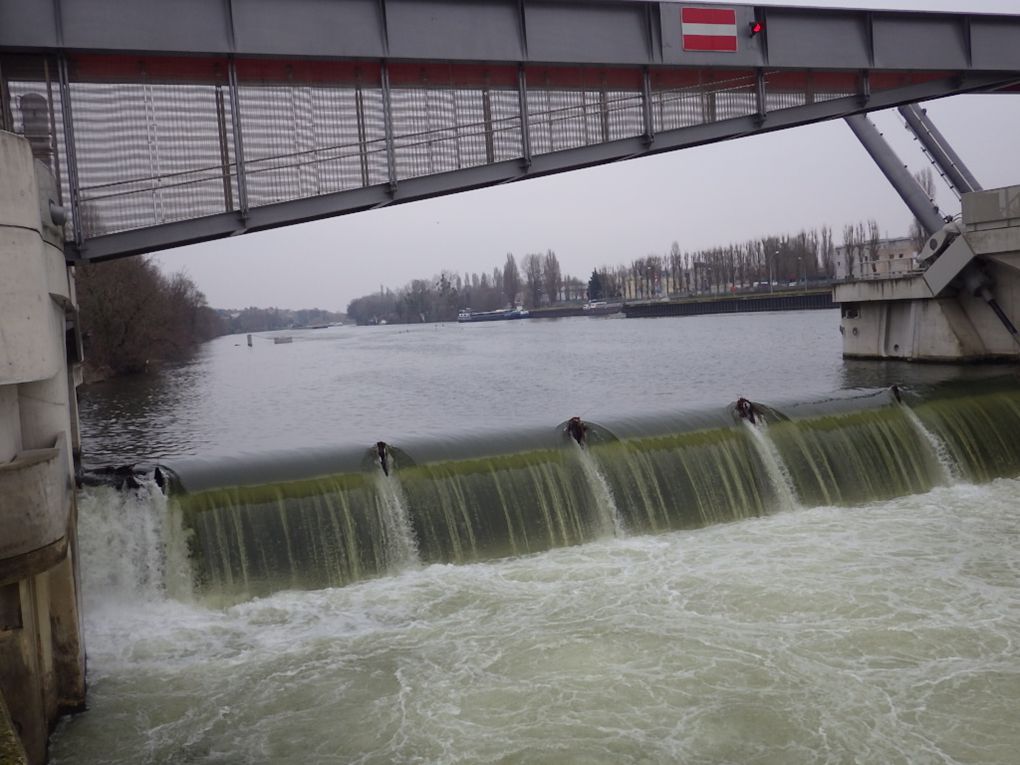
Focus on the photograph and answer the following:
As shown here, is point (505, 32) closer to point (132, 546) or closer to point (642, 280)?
point (132, 546)

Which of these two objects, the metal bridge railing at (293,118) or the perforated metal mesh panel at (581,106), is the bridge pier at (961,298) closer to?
the metal bridge railing at (293,118)

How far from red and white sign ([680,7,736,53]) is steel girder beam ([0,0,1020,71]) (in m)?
0.11

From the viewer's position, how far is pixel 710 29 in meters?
15.0

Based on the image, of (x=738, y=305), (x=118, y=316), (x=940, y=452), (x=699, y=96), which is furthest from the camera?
(x=738, y=305)

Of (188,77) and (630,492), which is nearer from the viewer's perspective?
(188,77)

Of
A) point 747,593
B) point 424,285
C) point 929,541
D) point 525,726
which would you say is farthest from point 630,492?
point 424,285

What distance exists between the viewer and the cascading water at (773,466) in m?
14.4

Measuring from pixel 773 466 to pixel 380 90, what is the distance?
27.0ft

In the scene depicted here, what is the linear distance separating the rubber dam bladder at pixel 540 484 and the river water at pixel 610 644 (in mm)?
136

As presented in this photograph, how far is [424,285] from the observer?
181 m

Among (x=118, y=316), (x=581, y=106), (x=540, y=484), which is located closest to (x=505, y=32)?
(x=581, y=106)

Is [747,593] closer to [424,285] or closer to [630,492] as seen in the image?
[630,492]

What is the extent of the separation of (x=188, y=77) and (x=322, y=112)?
5.79 ft

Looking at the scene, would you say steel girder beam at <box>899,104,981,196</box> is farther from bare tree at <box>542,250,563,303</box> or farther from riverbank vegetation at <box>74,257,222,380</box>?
bare tree at <box>542,250,563,303</box>
